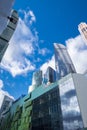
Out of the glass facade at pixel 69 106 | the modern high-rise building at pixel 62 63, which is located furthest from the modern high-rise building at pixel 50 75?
the glass facade at pixel 69 106

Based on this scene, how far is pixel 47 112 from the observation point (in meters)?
35.0

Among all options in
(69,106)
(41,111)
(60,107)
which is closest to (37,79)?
(41,111)

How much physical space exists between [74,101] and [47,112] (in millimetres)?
9716

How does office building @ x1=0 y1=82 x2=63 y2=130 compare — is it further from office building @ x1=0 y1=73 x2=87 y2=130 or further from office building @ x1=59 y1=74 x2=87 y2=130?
office building @ x1=59 y1=74 x2=87 y2=130

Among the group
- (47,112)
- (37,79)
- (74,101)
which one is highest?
(37,79)

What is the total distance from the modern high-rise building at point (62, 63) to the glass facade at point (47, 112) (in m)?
54.7

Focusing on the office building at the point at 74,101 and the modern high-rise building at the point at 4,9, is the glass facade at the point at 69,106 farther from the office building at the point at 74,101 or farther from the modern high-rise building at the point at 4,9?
the modern high-rise building at the point at 4,9

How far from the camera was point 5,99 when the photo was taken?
119125 millimetres

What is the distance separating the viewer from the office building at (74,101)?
84.2 ft

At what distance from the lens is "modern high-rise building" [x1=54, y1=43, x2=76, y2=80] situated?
314 feet

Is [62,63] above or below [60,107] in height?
above

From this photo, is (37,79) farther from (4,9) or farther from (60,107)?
(4,9)

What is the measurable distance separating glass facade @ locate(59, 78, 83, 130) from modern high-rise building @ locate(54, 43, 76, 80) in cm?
6058

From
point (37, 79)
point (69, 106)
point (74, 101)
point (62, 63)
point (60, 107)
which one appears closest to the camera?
point (74, 101)
